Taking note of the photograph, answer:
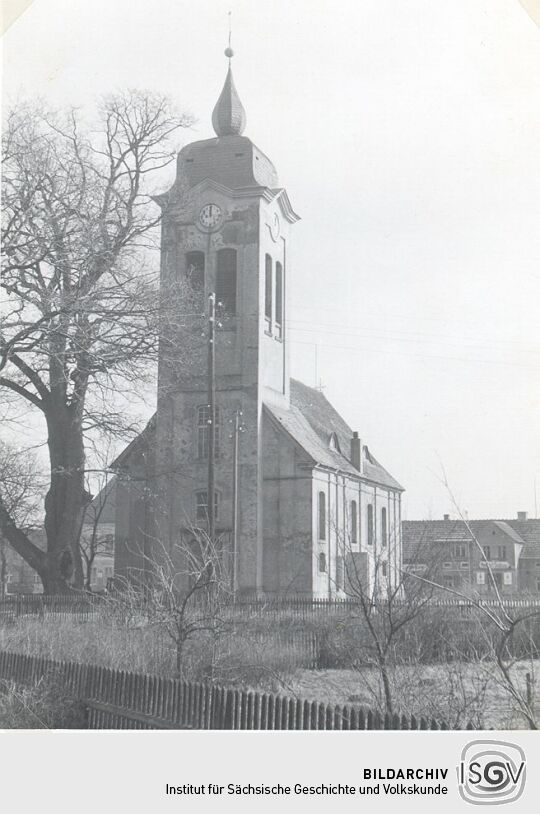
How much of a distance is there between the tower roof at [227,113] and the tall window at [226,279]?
4.99 meters

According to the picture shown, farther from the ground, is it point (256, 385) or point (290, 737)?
point (256, 385)

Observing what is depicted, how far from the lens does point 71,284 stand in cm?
1931

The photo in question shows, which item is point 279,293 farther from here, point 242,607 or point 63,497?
point 242,607

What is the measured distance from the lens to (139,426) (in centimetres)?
2505

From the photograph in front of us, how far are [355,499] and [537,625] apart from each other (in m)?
23.2

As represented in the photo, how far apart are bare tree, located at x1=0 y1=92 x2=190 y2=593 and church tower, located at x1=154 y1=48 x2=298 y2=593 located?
7097mm

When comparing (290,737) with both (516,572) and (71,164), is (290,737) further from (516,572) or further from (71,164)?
(516,572)

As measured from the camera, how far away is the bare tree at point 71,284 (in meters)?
17.3

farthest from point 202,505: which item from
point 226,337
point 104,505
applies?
point 104,505

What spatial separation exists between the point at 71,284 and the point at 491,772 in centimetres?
1506

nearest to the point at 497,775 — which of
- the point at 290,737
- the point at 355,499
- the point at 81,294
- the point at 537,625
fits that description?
the point at 290,737

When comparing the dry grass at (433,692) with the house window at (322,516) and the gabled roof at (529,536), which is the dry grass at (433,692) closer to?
the gabled roof at (529,536)

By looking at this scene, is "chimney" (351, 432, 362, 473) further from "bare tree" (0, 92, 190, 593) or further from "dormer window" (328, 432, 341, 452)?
"bare tree" (0, 92, 190, 593)

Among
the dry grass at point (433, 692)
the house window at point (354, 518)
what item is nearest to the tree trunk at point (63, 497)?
the dry grass at point (433, 692)
